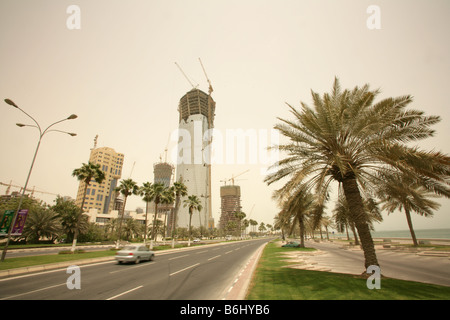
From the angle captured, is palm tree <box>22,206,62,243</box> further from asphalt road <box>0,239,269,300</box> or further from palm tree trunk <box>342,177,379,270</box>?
palm tree trunk <box>342,177,379,270</box>

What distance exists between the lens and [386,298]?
22.3 ft

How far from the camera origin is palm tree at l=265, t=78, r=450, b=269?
9.28 meters

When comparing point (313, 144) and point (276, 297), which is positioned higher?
point (313, 144)

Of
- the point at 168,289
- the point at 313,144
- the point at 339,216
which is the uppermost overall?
the point at 313,144

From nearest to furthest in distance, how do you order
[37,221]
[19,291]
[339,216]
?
[19,291] → [339,216] → [37,221]

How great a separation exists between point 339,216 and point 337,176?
93.0 feet

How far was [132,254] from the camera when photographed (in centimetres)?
1700

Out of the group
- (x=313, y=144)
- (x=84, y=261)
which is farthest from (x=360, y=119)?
(x=84, y=261)

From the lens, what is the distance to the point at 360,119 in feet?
34.8

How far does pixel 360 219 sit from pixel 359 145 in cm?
396
